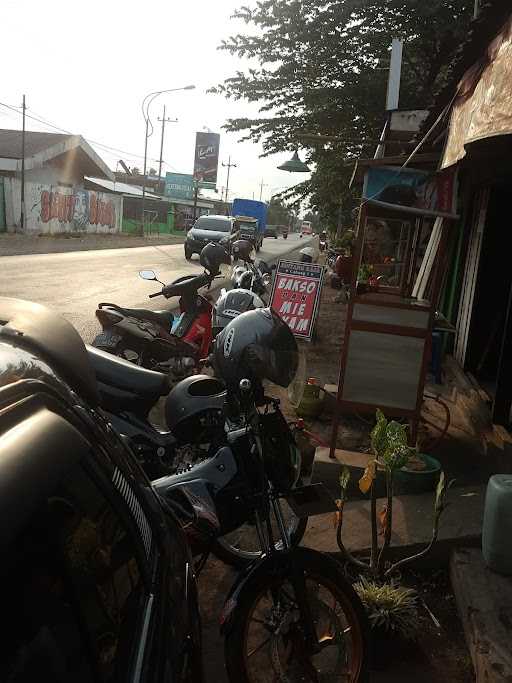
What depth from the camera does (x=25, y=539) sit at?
3.05 ft

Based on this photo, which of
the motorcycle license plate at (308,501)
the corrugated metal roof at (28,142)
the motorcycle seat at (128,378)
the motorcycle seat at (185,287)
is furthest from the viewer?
the corrugated metal roof at (28,142)

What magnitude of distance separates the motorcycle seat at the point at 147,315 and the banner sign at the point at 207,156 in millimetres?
65281

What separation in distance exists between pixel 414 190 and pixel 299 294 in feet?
12.8

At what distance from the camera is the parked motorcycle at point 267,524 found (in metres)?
2.26

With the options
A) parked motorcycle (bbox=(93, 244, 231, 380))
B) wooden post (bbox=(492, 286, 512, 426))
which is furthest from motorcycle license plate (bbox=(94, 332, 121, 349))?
wooden post (bbox=(492, 286, 512, 426))

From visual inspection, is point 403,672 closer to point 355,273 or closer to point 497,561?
point 497,561

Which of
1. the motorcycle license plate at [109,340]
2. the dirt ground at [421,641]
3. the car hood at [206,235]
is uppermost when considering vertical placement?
the car hood at [206,235]

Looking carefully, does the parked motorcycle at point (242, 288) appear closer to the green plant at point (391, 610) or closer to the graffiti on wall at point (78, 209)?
the green plant at point (391, 610)

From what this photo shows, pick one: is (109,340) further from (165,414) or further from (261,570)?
(261,570)

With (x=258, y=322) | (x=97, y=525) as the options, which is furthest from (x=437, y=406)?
(x=97, y=525)

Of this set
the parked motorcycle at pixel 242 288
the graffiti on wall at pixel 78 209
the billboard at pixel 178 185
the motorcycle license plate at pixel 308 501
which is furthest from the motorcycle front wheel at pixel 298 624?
the billboard at pixel 178 185

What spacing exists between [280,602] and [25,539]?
1.63m

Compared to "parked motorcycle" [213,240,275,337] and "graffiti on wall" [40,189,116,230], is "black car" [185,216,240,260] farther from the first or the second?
"parked motorcycle" [213,240,275,337]

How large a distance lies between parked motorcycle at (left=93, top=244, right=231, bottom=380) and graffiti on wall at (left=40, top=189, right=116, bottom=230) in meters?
27.5
